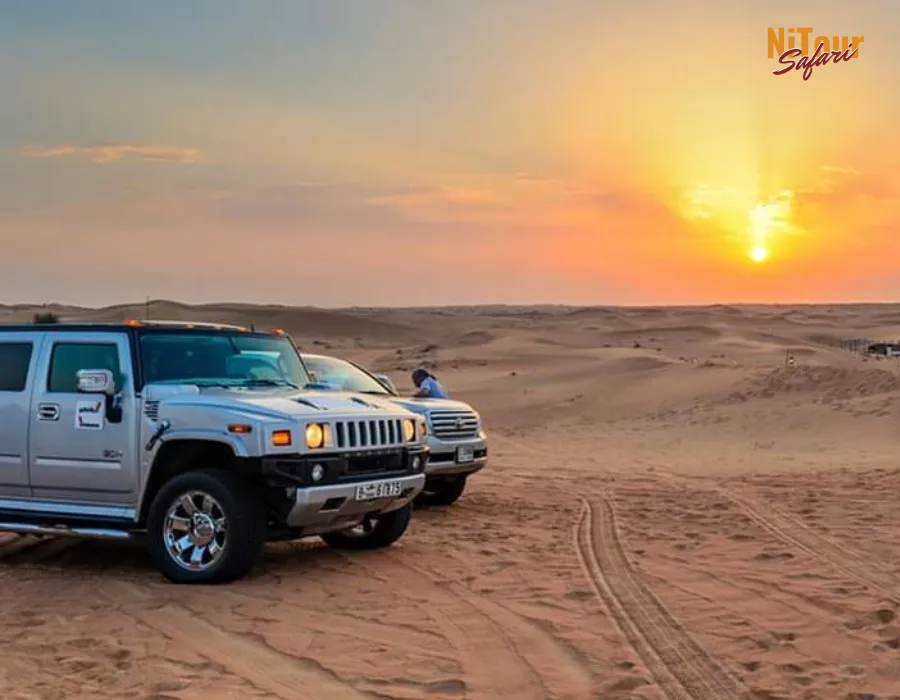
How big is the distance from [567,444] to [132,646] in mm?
16860

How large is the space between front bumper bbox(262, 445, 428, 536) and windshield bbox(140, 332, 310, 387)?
1.29 meters

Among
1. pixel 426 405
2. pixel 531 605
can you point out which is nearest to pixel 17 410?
pixel 426 405

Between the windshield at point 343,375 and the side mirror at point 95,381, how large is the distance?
13.6 ft

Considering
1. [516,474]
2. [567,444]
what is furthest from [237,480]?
[567,444]

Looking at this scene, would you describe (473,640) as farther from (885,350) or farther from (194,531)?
(885,350)

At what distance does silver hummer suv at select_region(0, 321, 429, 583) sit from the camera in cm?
813

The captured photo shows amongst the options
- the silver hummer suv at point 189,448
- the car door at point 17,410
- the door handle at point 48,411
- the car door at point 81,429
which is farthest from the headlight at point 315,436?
the car door at point 17,410

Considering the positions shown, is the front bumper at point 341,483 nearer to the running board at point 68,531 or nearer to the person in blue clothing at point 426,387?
the running board at point 68,531

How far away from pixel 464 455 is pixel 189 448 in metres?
4.33

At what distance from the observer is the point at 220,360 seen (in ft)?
30.6

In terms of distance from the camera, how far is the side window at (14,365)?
9297 millimetres

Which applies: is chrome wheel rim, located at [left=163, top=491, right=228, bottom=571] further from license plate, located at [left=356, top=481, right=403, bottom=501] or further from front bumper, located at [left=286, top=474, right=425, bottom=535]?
license plate, located at [left=356, top=481, right=403, bottom=501]

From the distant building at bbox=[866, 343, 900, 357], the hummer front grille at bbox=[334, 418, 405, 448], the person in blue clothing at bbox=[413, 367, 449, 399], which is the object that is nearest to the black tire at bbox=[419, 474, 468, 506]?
the person in blue clothing at bbox=[413, 367, 449, 399]

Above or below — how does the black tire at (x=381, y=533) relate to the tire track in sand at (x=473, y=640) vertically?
above
